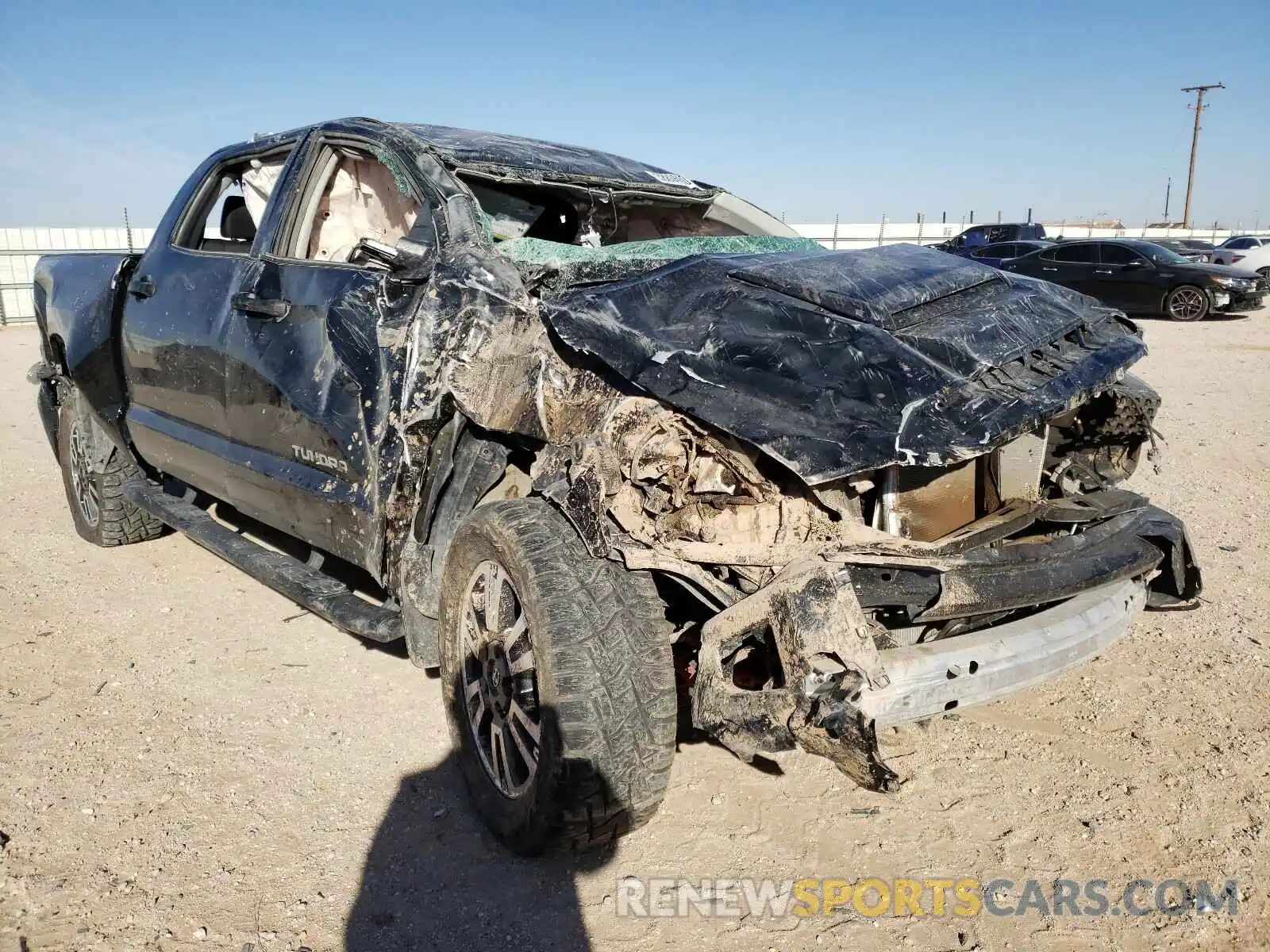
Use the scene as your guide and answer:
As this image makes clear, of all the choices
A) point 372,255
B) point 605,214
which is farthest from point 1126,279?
point 372,255

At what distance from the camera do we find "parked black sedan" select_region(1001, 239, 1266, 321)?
15.9 m

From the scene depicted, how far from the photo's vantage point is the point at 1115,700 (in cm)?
346

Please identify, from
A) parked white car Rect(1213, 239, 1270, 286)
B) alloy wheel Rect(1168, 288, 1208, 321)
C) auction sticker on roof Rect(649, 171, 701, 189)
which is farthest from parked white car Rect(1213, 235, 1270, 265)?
auction sticker on roof Rect(649, 171, 701, 189)

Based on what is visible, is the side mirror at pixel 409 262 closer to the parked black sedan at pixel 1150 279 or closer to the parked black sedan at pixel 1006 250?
the parked black sedan at pixel 1150 279

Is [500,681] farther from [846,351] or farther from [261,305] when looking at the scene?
[261,305]

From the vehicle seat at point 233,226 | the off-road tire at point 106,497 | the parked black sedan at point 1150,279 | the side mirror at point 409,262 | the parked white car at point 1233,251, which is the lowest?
the off-road tire at point 106,497

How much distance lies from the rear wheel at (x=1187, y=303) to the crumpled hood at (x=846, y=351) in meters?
15.6

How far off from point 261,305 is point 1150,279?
1680 cm

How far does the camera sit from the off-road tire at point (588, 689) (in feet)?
7.82

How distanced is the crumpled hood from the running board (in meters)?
1.20

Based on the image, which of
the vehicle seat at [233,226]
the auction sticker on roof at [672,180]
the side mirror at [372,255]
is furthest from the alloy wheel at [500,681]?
the vehicle seat at [233,226]

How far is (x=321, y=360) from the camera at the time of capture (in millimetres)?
3139

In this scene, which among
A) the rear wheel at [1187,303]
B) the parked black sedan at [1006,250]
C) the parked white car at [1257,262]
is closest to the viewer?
the rear wheel at [1187,303]

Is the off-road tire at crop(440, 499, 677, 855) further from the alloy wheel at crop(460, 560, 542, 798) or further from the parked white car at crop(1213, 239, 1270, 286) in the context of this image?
the parked white car at crop(1213, 239, 1270, 286)
